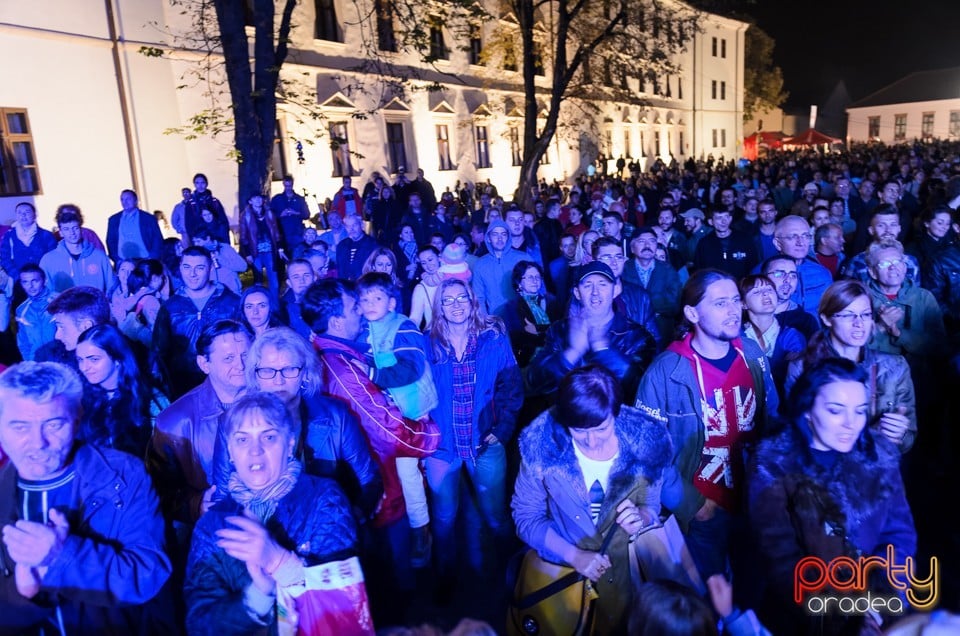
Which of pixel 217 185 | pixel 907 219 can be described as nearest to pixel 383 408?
pixel 907 219

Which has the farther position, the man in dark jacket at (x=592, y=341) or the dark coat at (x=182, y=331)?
the dark coat at (x=182, y=331)

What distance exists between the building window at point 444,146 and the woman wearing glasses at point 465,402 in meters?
22.3

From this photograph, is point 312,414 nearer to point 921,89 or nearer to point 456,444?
point 456,444

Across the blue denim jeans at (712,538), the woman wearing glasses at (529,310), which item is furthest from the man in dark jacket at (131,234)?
the blue denim jeans at (712,538)

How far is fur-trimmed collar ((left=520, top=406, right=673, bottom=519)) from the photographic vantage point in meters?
2.48

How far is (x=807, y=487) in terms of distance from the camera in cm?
231

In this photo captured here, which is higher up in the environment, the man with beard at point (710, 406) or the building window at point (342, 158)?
the building window at point (342, 158)

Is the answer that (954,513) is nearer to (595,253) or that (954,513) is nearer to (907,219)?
(595,253)

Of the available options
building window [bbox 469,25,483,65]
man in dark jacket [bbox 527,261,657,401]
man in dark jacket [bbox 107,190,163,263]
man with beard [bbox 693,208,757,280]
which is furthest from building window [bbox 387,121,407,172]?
man in dark jacket [bbox 527,261,657,401]

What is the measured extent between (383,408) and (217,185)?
15.7 metres

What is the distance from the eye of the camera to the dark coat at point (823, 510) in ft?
7.49

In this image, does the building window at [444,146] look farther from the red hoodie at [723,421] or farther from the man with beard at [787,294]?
the red hoodie at [723,421]

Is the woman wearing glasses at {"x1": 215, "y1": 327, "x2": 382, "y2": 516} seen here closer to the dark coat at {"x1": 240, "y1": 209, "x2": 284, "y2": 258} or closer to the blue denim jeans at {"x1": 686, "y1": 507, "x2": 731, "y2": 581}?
the blue denim jeans at {"x1": 686, "y1": 507, "x2": 731, "y2": 581}

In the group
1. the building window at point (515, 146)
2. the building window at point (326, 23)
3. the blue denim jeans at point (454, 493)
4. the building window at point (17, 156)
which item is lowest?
the blue denim jeans at point (454, 493)
